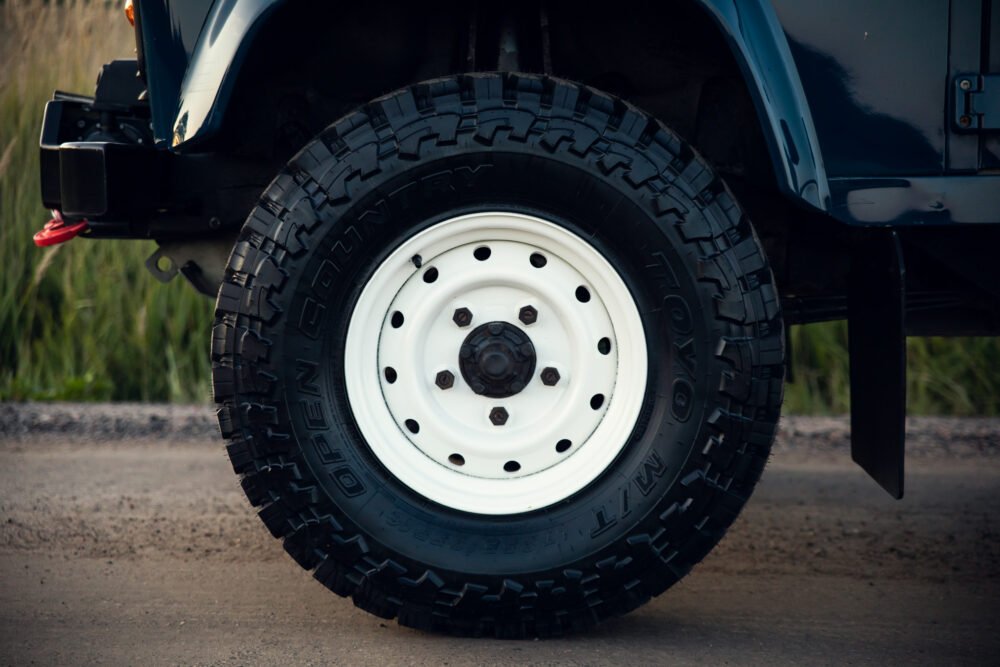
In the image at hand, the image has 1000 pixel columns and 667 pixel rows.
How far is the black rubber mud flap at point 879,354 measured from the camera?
2398 mm

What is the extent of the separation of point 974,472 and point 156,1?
352cm

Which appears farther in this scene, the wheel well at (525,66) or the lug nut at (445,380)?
the wheel well at (525,66)

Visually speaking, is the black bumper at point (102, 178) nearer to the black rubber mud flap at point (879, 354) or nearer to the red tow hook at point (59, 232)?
the red tow hook at point (59, 232)

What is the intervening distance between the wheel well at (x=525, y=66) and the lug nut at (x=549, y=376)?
2.42 ft

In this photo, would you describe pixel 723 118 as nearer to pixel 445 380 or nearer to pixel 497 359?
pixel 497 359

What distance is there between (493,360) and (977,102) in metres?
1.27

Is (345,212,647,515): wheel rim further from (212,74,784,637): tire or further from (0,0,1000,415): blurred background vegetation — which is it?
(0,0,1000,415): blurred background vegetation

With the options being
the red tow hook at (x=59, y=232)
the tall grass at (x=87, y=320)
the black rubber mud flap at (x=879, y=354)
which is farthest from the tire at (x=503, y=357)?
the tall grass at (x=87, y=320)

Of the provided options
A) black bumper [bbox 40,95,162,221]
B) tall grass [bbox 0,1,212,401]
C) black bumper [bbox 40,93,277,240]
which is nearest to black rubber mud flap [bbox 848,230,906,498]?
black bumper [bbox 40,93,277,240]

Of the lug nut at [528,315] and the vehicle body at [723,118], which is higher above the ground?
the vehicle body at [723,118]

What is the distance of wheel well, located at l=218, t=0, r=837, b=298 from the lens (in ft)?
8.59

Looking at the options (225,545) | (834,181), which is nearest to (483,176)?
(834,181)

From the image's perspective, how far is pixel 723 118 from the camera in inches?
107

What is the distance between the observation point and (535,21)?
2730 mm
